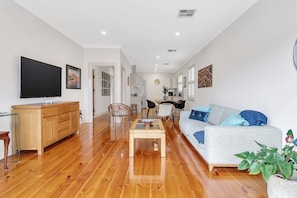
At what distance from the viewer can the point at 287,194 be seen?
1.62m

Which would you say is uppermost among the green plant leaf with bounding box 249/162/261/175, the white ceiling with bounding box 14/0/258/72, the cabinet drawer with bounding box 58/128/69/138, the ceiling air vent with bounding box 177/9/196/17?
the ceiling air vent with bounding box 177/9/196/17

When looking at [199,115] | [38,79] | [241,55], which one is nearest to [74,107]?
[38,79]

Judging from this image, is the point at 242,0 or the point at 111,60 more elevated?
the point at 242,0

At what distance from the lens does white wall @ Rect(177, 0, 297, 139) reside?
2553mm

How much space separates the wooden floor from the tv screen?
3.63ft

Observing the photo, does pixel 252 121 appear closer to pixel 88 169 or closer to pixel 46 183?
pixel 88 169

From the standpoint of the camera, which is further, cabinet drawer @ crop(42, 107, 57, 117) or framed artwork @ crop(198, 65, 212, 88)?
framed artwork @ crop(198, 65, 212, 88)

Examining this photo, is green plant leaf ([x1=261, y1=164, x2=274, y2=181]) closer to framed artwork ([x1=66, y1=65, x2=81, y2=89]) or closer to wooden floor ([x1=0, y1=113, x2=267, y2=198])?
wooden floor ([x1=0, y1=113, x2=267, y2=198])

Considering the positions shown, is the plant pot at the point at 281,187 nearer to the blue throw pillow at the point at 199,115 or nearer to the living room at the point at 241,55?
the living room at the point at 241,55

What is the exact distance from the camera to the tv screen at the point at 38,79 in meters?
3.53

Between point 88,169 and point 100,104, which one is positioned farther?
point 100,104

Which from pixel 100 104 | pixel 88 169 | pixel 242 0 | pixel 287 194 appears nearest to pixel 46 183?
pixel 88 169

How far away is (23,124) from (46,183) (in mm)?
1496

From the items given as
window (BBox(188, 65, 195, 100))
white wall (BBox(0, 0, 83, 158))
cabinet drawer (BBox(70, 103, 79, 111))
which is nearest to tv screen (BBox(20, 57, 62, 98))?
white wall (BBox(0, 0, 83, 158))
